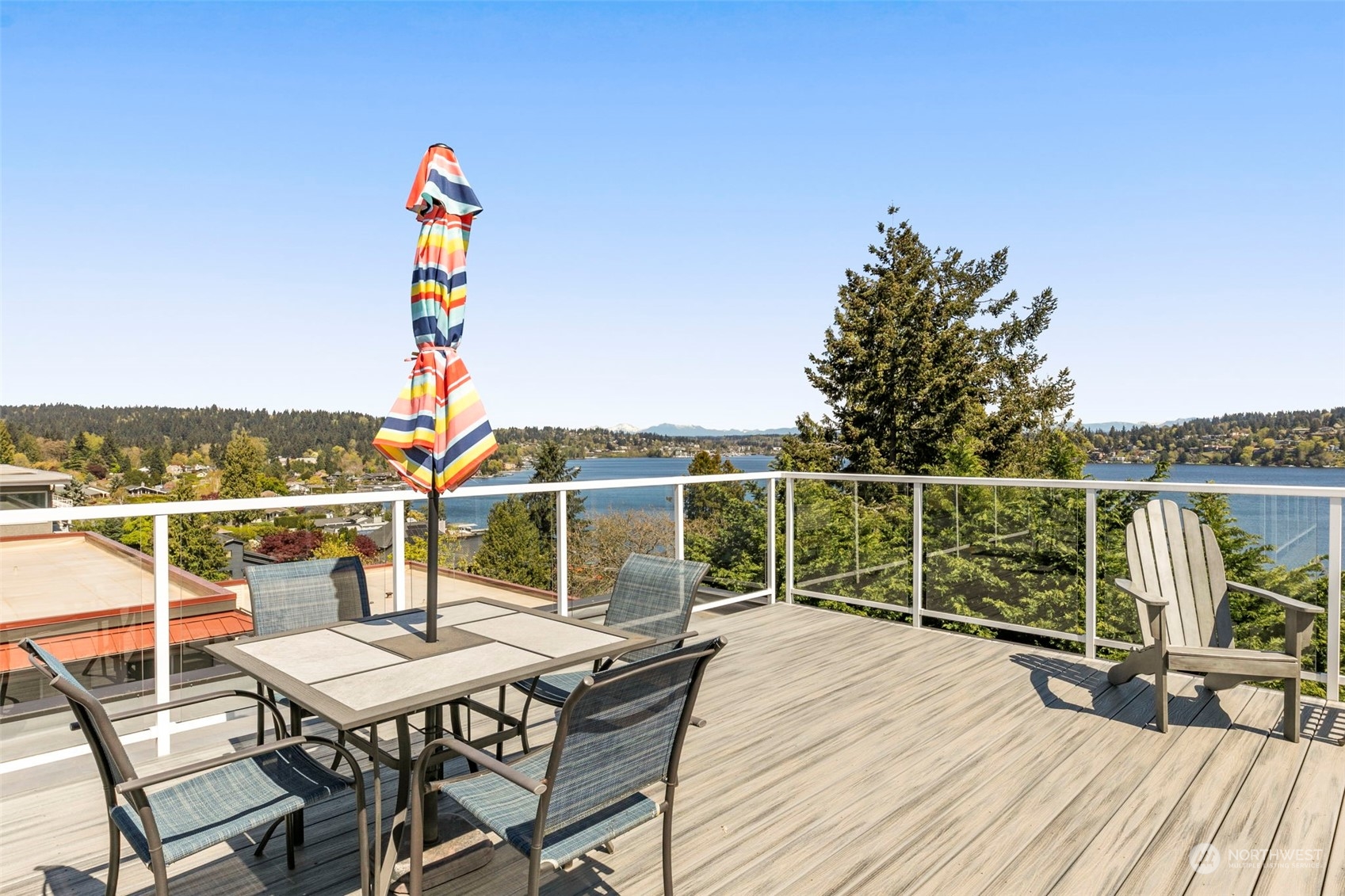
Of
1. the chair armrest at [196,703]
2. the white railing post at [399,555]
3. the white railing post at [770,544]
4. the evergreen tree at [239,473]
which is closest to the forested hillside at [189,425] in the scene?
the evergreen tree at [239,473]

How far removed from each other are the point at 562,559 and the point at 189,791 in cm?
288

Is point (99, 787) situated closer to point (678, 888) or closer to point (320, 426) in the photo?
point (678, 888)

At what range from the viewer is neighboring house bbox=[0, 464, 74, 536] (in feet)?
10.0

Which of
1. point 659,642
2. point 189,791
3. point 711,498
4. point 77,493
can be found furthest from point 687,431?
point 189,791

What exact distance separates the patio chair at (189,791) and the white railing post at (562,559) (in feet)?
8.28

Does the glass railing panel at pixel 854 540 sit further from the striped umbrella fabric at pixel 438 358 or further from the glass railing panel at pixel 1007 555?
the striped umbrella fabric at pixel 438 358

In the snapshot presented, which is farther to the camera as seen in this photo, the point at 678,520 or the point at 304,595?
the point at 678,520

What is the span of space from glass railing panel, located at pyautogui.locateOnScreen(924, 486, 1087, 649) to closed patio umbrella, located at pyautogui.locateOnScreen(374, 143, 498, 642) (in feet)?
14.2

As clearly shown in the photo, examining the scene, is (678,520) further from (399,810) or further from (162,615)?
(399,810)

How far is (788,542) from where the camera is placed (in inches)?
263

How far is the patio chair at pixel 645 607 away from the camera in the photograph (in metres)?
3.15

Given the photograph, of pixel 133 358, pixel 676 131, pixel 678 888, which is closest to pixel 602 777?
pixel 678 888

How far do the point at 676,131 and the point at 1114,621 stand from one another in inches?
502

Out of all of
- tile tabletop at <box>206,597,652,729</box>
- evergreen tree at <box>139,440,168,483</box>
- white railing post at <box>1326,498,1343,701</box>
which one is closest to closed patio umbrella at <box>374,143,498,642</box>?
tile tabletop at <box>206,597,652,729</box>
